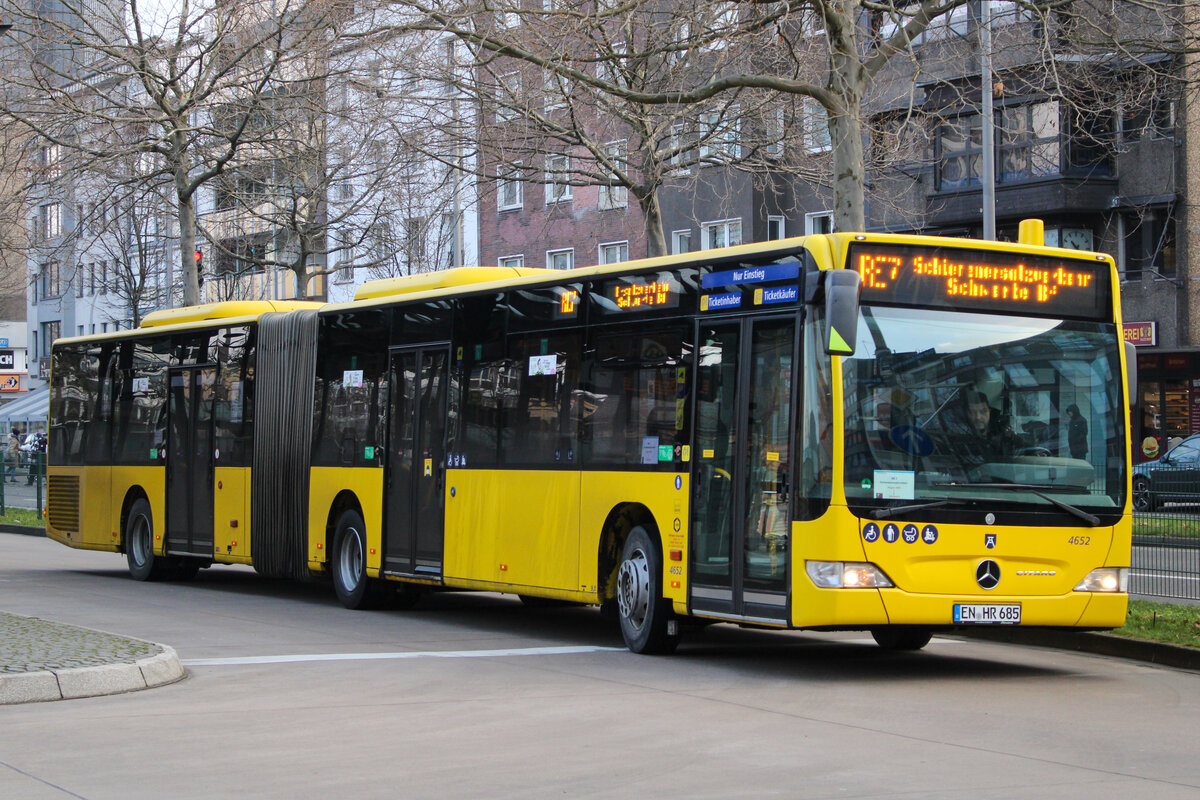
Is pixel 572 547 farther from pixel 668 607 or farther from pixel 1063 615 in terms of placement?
pixel 1063 615

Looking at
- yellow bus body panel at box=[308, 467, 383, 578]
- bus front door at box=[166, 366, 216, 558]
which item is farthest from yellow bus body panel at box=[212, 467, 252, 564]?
yellow bus body panel at box=[308, 467, 383, 578]

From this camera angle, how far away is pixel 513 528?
14773 mm

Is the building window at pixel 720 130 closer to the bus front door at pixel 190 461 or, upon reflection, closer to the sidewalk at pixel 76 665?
the bus front door at pixel 190 461

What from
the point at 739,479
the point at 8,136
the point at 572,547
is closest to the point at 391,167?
the point at 8,136

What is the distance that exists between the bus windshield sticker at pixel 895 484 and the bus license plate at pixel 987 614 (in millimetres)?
835

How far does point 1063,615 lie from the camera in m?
11.8

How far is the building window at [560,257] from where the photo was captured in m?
52.3

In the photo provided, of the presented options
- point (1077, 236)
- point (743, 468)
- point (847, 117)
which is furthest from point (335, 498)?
point (1077, 236)

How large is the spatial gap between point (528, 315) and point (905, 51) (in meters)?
5.54

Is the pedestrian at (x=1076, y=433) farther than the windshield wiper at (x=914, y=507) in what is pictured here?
Yes

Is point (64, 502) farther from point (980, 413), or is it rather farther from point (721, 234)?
point (721, 234)

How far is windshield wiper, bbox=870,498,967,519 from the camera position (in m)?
11.2

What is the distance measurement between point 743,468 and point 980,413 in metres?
1.68

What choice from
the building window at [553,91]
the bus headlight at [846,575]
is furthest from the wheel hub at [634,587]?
the building window at [553,91]
